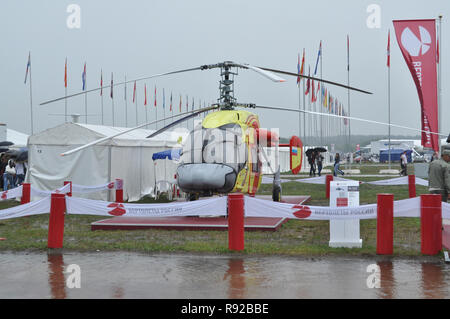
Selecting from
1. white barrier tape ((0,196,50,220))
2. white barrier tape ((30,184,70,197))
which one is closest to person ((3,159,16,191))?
white barrier tape ((30,184,70,197))

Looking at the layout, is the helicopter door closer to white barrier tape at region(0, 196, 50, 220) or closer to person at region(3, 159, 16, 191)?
white barrier tape at region(0, 196, 50, 220)

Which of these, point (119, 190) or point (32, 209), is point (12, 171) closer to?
point (119, 190)

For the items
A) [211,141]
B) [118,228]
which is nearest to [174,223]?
[118,228]

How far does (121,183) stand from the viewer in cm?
1812

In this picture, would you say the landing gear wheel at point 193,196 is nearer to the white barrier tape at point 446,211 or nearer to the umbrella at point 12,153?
the white barrier tape at point 446,211

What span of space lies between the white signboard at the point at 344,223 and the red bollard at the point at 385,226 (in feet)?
2.13

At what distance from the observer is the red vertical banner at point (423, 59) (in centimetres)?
2119

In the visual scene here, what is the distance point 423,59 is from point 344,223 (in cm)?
1356

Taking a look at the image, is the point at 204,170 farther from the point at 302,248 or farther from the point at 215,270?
the point at 215,270

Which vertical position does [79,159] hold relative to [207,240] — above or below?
above

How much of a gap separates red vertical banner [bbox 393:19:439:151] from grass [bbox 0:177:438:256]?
29.3 ft

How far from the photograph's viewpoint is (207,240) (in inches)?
428

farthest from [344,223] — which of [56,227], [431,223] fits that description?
[56,227]

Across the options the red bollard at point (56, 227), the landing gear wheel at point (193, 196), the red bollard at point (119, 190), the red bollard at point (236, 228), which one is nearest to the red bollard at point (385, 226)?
the red bollard at point (236, 228)
